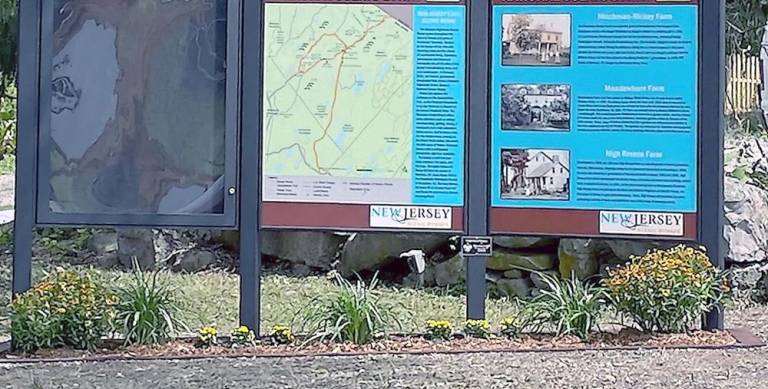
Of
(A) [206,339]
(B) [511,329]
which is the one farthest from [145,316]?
(B) [511,329]

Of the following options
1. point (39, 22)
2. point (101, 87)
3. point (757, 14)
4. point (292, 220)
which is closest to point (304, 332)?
point (292, 220)

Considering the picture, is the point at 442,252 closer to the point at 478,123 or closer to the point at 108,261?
the point at 108,261

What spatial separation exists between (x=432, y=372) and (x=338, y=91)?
6.52ft

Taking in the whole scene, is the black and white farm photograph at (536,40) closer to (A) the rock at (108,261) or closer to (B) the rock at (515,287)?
(B) the rock at (515,287)

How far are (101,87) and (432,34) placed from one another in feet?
6.90

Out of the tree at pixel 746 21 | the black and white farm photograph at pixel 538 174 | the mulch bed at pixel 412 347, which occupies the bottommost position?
the mulch bed at pixel 412 347

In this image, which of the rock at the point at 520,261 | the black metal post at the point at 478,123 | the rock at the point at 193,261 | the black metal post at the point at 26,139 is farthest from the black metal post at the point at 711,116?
the rock at the point at 193,261

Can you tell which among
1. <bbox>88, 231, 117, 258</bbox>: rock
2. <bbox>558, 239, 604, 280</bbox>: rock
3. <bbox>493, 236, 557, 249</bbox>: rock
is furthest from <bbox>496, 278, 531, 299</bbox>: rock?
<bbox>88, 231, 117, 258</bbox>: rock

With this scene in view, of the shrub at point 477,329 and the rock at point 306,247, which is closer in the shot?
the shrub at point 477,329

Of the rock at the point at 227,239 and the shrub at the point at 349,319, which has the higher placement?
the rock at the point at 227,239

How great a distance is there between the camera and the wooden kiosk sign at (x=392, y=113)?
23.5 feet

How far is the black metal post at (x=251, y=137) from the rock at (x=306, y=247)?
186 inches

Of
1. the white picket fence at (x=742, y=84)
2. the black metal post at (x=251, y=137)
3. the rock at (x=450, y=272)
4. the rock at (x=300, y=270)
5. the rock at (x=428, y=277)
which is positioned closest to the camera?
the black metal post at (x=251, y=137)

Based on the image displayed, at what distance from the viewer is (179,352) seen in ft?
22.5
